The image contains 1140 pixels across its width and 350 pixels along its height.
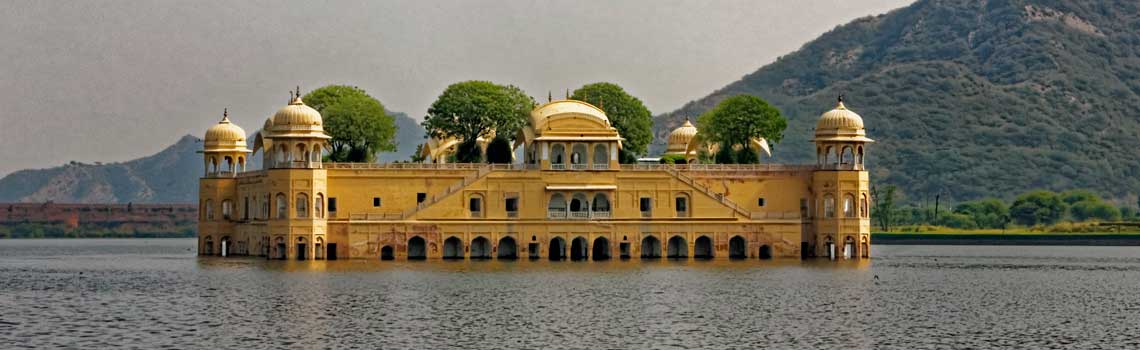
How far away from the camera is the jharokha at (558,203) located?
3231 inches

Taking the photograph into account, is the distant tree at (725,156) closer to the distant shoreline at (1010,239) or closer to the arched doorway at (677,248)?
the arched doorway at (677,248)

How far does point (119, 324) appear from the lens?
160 ft

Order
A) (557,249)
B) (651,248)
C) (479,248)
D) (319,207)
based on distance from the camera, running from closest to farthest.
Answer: (319,207), (479,248), (557,249), (651,248)

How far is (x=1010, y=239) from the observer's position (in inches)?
4712

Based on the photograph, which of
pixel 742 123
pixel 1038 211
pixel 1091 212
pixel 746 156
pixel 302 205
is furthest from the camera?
pixel 1091 212

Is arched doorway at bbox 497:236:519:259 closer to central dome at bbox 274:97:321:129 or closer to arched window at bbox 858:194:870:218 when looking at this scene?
central dome at bbox 274:97:321:129

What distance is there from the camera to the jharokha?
8206cm

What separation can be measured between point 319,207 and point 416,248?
17.6ft

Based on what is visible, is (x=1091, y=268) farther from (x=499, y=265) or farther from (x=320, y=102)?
(x=320, y=102)

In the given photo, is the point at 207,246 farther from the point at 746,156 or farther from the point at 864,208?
the point at 864,208

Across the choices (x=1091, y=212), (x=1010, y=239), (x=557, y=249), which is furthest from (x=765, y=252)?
(x=1091, y=212)

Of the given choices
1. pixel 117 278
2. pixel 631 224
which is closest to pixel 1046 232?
pixel 631 224

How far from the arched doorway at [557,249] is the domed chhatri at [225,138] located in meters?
19.0

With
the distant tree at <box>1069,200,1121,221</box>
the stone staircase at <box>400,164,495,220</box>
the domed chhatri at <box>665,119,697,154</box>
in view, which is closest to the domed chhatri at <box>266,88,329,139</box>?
the stone staircase at <box>400,164,495,220</box>
